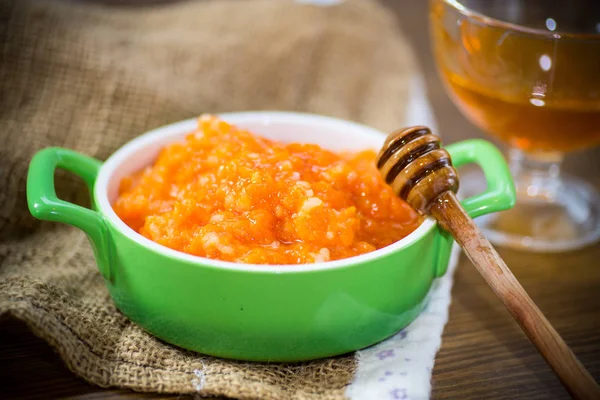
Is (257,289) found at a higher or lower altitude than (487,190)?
lower

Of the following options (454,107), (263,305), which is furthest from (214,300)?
(454,107)

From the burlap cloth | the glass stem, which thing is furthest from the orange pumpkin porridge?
the glass stem

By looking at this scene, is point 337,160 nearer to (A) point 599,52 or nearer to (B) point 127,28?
(A) point 599,52

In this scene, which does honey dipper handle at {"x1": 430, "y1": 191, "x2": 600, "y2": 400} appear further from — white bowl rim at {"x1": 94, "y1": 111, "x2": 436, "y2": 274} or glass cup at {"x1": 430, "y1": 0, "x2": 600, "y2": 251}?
glass cup at {"x1": 430, "y1": 0, "x2": 600, "y2": 251}

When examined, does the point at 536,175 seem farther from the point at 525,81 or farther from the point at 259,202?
→ the point at 259,202

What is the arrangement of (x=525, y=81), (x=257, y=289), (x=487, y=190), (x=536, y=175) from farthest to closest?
(x=536, y=175)
(x=525, y=81)
(x=487, y=190)
(x=257, y=289)

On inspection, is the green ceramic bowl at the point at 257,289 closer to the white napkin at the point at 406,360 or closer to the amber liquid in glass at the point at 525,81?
the white napkin at the point at 406,360


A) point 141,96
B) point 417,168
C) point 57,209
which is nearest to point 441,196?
point 417,168

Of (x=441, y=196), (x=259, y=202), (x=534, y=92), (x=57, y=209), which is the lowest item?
(x=57, y=209)
